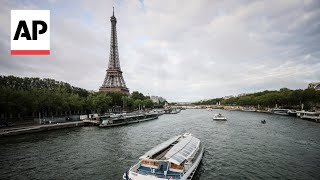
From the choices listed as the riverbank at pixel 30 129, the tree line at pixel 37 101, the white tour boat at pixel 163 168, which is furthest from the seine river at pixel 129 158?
the tree line at pixel 37 101

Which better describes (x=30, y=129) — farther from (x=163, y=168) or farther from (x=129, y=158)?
(x=163, y=168)

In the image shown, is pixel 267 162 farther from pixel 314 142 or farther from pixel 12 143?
pixel 12 143

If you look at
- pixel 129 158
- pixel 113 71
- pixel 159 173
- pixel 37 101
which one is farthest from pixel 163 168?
pixel 113 71

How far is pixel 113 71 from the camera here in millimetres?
168250

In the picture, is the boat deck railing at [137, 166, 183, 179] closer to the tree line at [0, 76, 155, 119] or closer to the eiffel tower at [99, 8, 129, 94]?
the tree line at [0, 76, 155, 119]

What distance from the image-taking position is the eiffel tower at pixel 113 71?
164 metres

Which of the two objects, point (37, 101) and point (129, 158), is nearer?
point (129, 158)

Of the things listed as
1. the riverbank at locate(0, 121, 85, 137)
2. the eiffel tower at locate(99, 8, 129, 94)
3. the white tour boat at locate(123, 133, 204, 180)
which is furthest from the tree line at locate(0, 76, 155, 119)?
the white tour boat at locate(123, 133, 204, 180)

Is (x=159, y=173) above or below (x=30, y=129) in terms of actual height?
below

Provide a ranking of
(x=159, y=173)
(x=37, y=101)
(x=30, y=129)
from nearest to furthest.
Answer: (x=159, y=173), (x=30, y=129), (x=37, y=101)

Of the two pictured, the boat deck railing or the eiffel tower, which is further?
the eiffel tower

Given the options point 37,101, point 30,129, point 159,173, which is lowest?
point 159,173

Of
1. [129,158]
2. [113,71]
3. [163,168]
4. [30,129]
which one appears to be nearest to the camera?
[163,168]

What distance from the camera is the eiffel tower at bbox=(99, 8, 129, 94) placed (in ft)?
539
